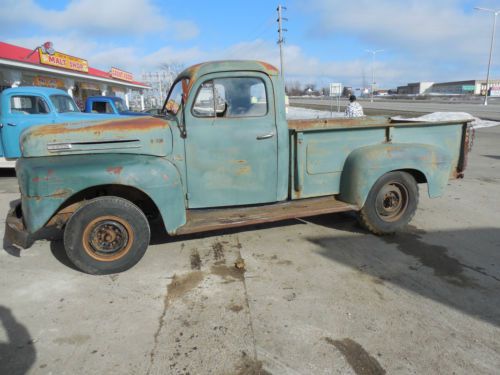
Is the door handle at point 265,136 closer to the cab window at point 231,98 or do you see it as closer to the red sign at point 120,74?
the cab window at point 231,98

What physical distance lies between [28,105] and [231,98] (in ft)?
20.4

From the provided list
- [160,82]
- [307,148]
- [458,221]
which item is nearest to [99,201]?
[307,148]

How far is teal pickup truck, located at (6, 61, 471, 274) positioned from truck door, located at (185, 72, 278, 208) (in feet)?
0.04

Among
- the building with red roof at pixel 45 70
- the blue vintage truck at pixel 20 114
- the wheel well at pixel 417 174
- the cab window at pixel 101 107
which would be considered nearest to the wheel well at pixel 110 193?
the wheel well at pixel 417 174

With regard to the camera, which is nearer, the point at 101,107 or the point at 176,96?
the point at 176,96

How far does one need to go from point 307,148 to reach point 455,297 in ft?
6.67

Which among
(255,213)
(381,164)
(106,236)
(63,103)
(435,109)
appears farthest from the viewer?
(435,109)

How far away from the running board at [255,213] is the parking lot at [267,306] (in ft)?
1.44

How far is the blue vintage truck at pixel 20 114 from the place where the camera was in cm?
762

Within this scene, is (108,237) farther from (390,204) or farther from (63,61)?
(63,61)

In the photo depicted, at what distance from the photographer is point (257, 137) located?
3.85 meters

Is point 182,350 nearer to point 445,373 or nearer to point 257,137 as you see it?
point 445,373

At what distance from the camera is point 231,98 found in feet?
12.5

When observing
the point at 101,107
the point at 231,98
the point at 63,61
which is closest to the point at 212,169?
the point at 231,98
